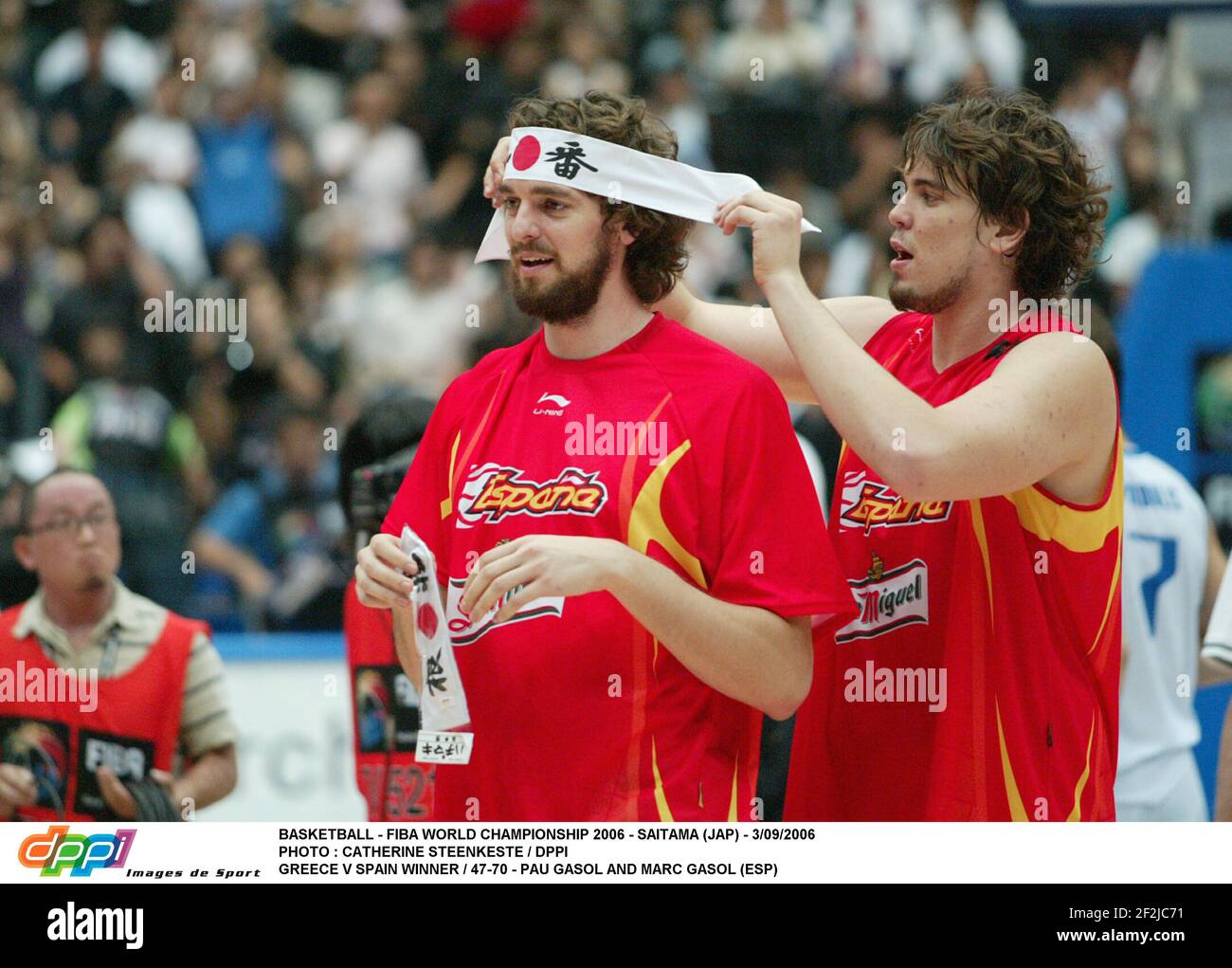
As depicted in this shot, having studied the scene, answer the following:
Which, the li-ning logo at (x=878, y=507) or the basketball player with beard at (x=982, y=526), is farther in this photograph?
the li-ning logo at (x=878, y=507)

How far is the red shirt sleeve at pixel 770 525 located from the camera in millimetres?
3365

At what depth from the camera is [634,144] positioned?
3.71 metres

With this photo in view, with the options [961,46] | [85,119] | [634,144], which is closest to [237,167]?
[85,119]

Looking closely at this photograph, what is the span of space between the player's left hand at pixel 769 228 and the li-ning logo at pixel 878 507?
1.79 feet

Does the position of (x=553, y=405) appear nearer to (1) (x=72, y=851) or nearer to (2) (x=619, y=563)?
(2) (x=619, y=563)

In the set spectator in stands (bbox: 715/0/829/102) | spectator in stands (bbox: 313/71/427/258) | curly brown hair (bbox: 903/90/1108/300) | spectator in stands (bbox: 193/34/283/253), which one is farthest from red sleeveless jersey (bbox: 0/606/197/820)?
spectator in stands (bbox: 715/0/829/102)

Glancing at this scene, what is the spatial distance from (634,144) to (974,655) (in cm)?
128

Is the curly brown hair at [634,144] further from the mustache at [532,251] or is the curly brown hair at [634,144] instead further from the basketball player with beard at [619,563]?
the mustache at [532,251]

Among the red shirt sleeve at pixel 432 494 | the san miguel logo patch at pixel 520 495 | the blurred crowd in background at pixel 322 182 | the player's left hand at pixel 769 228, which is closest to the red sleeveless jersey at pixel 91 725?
the red shirt sleeve at pixel 432 494

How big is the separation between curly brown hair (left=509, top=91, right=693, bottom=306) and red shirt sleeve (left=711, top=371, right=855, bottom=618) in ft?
1.28

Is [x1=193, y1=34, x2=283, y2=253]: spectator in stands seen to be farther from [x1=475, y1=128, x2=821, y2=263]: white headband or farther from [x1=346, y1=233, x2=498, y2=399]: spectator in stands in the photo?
[x1=475, y1=128, x2=821, y2=263]: white headband

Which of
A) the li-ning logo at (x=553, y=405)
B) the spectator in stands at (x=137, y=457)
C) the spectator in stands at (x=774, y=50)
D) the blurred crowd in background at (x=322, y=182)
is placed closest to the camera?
the li-ning logo at (x=553, y=405)

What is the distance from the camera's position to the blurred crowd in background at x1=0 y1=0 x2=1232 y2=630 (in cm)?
981

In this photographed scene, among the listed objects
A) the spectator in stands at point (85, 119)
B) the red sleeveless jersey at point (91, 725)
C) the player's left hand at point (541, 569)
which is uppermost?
the spectator in stands at point (85, 119)
